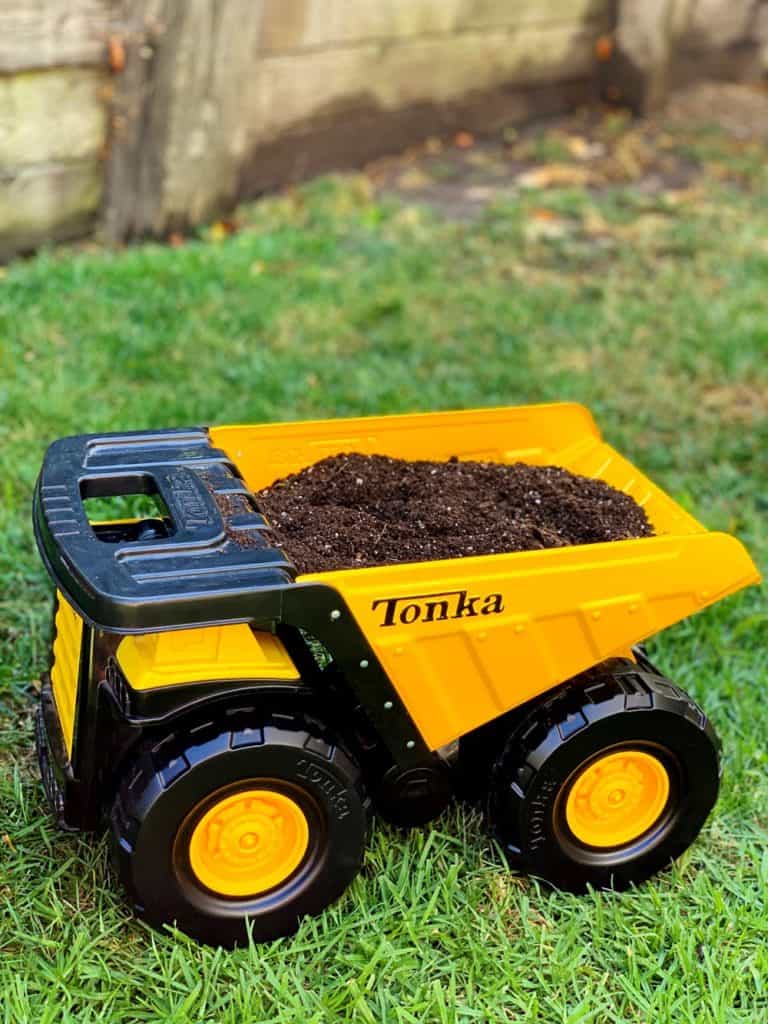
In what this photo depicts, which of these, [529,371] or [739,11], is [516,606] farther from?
[739,11]

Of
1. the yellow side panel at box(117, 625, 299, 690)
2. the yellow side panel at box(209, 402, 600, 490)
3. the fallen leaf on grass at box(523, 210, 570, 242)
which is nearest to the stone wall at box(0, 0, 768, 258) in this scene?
the fallen leaf on grass at box(523, 210, 570, 242)

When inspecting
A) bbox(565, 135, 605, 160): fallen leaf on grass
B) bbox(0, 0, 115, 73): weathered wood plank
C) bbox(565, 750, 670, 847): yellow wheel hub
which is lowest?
bbox(565, 135, 605, 160): fallen leaf on grass

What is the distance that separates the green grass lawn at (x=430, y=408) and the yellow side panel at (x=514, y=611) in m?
0.39

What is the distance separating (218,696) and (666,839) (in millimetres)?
920

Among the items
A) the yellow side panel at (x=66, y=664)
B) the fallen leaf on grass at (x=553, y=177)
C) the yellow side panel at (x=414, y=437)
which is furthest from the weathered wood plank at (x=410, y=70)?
the yellow side panel at (x=66, y=664)

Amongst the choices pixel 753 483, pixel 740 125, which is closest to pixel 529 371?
pixel 753 483

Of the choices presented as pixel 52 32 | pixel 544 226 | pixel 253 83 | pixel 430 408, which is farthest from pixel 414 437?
pixel 544 226

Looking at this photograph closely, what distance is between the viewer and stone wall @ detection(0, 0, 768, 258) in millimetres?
4352

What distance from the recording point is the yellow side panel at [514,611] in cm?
196

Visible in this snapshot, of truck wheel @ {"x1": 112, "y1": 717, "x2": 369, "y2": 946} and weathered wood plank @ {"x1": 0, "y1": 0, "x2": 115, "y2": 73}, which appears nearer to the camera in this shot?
truck wheel @ {"x1": 112, "y1": 717, "x2": 369, "y2": 946}

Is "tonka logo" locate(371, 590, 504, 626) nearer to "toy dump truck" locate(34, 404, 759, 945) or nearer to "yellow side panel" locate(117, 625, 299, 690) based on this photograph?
"toy dump truck" locate(34, 404, 759, 945)

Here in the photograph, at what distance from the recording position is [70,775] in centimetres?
205

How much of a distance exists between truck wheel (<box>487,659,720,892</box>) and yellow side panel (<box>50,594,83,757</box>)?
0.76 m

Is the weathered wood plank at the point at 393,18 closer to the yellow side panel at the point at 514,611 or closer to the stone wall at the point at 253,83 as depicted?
the stone wall at the point at 253,83
